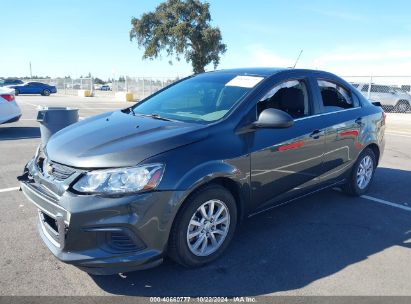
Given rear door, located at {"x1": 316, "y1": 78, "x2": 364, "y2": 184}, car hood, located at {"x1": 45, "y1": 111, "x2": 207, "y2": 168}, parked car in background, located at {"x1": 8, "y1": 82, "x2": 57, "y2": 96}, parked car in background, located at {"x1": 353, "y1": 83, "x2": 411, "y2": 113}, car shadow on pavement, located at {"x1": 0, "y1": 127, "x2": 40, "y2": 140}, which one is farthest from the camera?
parked car in background, located at {"x1": 8, "y1": 82, "x2": 57, "y2": 96}

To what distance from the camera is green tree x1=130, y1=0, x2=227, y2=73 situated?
35781 mm

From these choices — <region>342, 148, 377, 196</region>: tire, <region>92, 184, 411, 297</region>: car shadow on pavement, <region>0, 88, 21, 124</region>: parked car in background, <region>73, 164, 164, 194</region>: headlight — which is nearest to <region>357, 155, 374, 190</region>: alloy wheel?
<region>342, 148, 377, 196</region>: tire

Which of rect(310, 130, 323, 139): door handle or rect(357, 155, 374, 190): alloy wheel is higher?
rect(310, 130, 323, 139): door handle

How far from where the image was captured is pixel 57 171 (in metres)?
3.11

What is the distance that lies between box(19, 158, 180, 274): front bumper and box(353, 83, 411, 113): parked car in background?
55.4 feet

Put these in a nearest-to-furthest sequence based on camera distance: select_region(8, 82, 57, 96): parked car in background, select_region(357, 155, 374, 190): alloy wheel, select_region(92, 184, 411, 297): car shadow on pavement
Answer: select_region(92, 184, 411, 297): car shadow on pavement
select_region(357, 155, 374, 190): alloy wheel
select_region(8, 82, 57, 96): parked car in background

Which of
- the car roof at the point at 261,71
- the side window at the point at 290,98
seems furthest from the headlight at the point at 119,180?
the car roof at the point at 261,71

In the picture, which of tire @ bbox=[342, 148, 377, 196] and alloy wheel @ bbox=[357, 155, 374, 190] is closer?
tire @ bbox=[342, 148, 377, 196]

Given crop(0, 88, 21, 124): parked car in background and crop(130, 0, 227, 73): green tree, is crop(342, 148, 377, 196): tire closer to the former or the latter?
crop(0, 88, 21, 124): parked car in background

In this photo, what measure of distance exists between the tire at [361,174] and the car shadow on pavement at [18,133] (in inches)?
314

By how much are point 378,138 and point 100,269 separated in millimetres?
4312

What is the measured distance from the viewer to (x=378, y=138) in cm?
557

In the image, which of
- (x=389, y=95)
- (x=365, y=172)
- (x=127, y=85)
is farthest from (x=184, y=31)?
(x=365, y=172)

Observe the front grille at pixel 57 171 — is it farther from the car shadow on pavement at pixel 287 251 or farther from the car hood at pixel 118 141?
the car shadow on pavement at pixel 287 251
